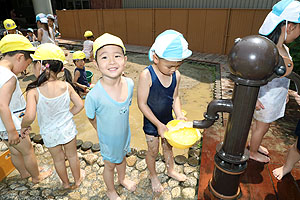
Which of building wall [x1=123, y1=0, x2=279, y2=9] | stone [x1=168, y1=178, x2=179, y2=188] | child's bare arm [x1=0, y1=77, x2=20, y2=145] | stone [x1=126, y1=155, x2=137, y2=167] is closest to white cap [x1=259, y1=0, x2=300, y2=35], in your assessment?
stone [x1=168, y1=178, x2=179, y2=188]

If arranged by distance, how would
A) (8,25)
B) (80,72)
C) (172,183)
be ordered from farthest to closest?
(8,25)
(80,72)
(172,183)

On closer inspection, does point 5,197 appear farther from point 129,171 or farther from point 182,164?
point 182,164

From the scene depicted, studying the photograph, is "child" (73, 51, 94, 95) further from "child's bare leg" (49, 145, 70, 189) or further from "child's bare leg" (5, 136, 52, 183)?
"child's bare leg" (49, 145, 70, 189)

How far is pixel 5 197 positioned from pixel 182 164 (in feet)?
7.11

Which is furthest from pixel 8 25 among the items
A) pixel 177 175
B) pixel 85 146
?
pixel 177 175

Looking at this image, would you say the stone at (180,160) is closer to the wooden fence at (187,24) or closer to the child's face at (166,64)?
the child's face at (166,64)

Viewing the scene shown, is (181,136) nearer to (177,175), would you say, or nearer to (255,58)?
(255,58)

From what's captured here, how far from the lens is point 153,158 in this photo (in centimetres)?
223

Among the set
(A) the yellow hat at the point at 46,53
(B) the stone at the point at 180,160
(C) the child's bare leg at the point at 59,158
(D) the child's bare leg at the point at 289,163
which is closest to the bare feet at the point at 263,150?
(D) the child's bare leg at the point at 289,163

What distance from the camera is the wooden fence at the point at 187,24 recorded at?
846cm

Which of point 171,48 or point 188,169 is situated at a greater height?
point 171,48

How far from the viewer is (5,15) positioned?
19828mm

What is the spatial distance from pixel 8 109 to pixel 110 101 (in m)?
0.99

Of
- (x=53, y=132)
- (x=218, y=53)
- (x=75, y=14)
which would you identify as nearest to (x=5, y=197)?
(x=53, y=132)
